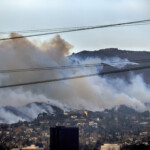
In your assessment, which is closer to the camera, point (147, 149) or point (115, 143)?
point (147, 149)

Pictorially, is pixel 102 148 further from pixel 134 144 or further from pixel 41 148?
pixel 41 148

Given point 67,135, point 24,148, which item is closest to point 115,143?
point 67,135

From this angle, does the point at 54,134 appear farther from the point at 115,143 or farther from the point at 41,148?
the point at 115,143

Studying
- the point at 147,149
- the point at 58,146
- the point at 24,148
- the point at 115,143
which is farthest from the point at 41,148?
the point at 147,149

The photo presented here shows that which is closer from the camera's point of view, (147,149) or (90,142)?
(147,149)

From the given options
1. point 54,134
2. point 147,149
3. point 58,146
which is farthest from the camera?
point 54,134

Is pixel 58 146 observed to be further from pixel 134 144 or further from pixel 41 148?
pixel 134 144

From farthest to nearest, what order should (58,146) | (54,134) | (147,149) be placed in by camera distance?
(54,134)
(58,146)
(147,149)

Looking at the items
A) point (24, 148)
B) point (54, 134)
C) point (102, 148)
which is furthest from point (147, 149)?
point (24, 148)
